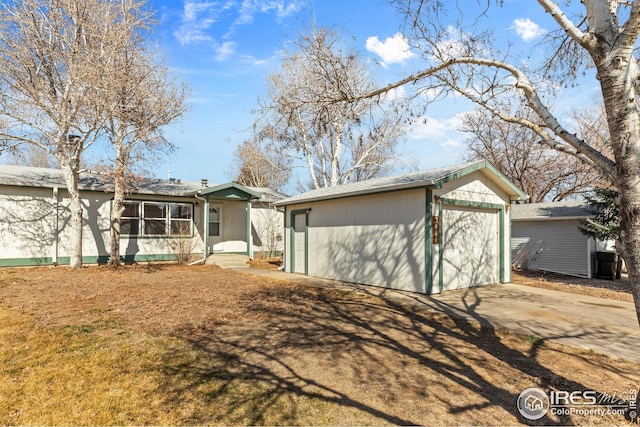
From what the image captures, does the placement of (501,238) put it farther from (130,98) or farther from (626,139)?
(130,98)

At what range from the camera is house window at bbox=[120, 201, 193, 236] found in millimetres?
14555

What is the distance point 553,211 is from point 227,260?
14049 millimetres

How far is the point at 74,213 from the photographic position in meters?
12.1

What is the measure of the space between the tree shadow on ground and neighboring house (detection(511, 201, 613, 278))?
36.6ft

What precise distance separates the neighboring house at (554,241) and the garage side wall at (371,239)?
9045 millimetres

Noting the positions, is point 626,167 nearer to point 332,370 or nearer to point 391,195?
point 332,370

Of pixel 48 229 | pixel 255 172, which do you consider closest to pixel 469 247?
pixel 48 229

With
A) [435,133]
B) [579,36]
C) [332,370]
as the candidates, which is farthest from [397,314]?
[579,36]

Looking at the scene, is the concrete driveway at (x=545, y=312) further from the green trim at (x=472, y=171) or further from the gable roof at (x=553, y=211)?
the gable roof at (x=553, y=211)

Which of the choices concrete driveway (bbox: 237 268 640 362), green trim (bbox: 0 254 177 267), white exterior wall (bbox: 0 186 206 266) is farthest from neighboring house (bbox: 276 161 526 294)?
white exterior wall (bbox: 0 186 206 266)

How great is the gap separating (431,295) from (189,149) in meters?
13.0

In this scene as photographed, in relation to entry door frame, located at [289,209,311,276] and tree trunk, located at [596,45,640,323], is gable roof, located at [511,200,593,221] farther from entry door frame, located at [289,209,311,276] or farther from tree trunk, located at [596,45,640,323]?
tree trunk, located at [596,45,640,323]

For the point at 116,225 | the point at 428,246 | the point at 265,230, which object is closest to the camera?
the point at 428,246

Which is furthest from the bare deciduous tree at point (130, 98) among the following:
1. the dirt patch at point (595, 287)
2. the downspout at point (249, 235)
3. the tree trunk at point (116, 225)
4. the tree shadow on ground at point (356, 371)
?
the dirt patch at point (595, 287)
